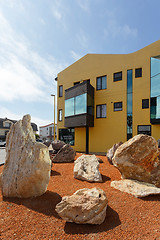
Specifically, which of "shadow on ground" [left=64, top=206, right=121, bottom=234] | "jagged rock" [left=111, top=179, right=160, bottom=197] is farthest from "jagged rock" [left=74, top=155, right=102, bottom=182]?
"shadow on ground" [left=64, top=206, right=121, bottom=234]

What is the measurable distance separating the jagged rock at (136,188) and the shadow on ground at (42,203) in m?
2.19

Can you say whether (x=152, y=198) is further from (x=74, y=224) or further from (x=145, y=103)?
(x=145, y=103)

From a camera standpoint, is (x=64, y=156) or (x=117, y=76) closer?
(x=64, y=156)

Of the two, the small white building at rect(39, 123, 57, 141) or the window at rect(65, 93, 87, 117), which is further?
the small white building at rect(39, 123, 57, 141)

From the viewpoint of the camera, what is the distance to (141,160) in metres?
4.84

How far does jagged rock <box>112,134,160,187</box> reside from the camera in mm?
4844

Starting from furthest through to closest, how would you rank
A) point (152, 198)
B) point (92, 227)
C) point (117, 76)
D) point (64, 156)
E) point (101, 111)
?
1. point (101, 111)
2. point (117, 76)
3. point (64, 156)
4. point (152, 198)
5. point (92, 227)

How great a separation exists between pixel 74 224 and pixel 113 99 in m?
15.3

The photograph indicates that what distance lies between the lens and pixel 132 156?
194 inches

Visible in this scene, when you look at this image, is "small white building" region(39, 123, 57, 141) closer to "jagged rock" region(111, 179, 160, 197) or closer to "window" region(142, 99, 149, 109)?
"window" region(142, 99, 149, 109)

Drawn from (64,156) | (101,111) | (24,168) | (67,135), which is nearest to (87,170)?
(24,168)

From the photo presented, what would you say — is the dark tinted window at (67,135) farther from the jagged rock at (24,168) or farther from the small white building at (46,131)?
the small white building at (46,131)

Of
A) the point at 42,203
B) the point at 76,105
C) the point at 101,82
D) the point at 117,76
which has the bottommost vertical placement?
the point at 42,203

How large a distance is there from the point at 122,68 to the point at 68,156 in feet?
43.1
